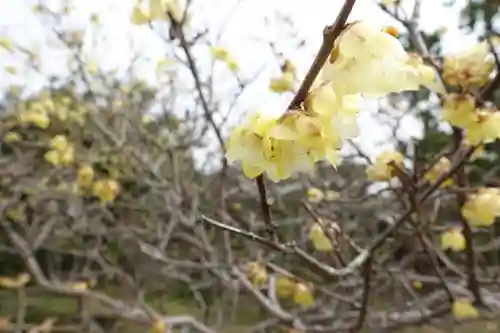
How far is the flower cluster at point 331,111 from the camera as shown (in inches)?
16.6

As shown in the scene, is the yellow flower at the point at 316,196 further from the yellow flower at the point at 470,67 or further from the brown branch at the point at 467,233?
the yellow flower at the point at 470,67

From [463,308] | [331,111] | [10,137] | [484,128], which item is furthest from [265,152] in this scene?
[10,137]

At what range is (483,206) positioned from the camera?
93cm

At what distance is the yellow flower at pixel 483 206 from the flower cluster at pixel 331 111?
516 millimetres

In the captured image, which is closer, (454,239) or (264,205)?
(264,205)

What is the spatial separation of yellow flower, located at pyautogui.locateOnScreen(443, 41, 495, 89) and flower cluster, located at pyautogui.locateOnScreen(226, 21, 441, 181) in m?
0.36

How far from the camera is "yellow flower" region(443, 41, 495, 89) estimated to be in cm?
79

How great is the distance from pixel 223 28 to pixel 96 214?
1.39 metres

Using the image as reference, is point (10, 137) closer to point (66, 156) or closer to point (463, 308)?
point (66, 156)

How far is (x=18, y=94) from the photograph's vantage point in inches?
121

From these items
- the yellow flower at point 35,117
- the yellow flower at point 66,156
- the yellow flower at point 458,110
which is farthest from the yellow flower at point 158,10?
the yellow flower at point 35,117

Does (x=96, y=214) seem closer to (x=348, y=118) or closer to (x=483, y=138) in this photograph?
(x=483, y=138)

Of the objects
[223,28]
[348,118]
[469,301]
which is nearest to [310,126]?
[348,118]

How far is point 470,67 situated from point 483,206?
23 cm
